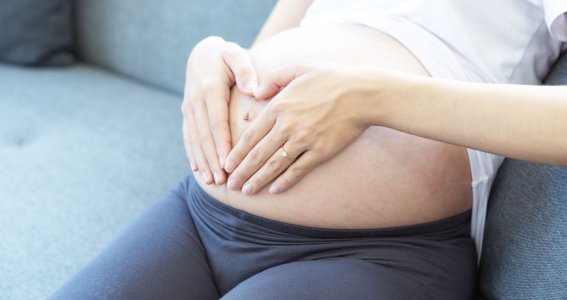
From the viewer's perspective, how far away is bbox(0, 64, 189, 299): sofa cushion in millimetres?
994

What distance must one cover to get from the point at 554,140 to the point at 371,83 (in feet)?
0.75

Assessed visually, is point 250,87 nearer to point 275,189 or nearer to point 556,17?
point 275,189

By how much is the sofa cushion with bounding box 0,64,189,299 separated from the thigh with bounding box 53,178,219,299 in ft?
0.65

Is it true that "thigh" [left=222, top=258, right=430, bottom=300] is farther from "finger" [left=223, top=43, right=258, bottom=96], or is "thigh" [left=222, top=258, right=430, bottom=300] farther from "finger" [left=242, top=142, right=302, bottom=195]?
"finger" [left=223, top=43, right=258, bottom=96]

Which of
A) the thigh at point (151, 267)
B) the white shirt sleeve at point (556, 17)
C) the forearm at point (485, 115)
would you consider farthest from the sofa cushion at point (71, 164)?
the white shirt sleeve at point (556, 17)

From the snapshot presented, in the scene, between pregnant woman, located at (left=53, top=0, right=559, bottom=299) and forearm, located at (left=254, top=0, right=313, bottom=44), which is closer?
pregnant woman, located at (left=53, top=0, right=559, bottom=299)

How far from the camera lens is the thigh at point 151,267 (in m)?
0.75

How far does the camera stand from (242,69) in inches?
32.9

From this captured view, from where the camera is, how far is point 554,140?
0.62 meters

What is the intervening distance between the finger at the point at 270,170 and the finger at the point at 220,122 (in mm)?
58

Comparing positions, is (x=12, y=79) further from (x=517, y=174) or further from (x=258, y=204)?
(x=517, y=174)

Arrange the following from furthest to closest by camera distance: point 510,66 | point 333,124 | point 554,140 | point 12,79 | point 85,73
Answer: point 85,73 → point 12,79 → point 510,66 → point 333,124 → point 554,140

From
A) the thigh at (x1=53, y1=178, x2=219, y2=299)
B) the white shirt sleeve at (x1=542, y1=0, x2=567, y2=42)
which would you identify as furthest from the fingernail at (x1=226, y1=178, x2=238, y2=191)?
the white shirt sleeve at (x1=542, y1=0, x2=567, y2=42)

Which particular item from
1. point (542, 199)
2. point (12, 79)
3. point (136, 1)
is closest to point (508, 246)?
point (542, 199)
